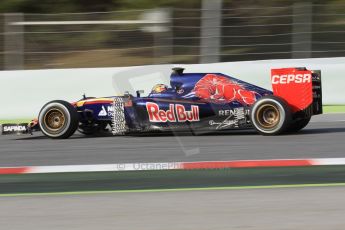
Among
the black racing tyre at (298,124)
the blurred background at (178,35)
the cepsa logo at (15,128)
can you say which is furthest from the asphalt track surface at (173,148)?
the blurred background at (178,35)

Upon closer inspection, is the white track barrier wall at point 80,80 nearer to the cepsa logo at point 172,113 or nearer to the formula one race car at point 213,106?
the formula one race car at point 213,106

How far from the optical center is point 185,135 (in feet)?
35.2

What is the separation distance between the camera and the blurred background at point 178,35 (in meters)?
13.9

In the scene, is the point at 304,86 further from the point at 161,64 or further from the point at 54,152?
the point at 161,64

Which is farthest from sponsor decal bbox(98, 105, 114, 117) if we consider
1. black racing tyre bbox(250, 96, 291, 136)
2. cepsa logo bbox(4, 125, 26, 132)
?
black racing tyre bbox(250, 96, 291, 136)

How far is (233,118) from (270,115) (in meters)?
0.53

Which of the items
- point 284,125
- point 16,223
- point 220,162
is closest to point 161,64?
point 284,125

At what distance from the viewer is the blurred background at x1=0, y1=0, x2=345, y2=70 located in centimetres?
1394

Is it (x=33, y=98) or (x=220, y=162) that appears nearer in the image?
(x=220, y=162)

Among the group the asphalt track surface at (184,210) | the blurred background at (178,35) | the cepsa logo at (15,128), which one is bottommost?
the asphalt track surface at (184,210)

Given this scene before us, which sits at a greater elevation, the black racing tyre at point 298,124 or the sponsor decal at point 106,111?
the sponsor decal at point 106,111

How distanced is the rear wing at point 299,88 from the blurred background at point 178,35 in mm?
4023

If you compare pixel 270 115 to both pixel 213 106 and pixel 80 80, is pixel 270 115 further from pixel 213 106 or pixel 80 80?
pixel 80 80

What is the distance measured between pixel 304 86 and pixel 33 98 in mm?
6191
